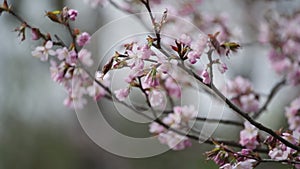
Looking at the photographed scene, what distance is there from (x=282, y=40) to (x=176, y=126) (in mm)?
975

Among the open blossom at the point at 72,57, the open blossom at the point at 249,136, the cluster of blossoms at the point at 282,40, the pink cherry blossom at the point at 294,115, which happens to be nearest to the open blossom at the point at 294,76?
the cluster of blossoms at the point at 282,40

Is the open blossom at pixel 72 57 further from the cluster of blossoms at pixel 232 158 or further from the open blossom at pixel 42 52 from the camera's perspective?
the cluster of blossoms at pixel 232 158

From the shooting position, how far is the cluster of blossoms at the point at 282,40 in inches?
73.8

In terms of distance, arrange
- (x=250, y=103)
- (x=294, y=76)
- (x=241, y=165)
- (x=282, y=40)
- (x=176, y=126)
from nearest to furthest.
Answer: (x=241, y=165) < (x=176, y=126) < (x=250, y=103) < (x=294, y=76) < (x=282, y=40)

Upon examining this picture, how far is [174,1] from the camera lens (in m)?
2.24

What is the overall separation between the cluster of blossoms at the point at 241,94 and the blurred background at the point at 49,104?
1122 millimetres

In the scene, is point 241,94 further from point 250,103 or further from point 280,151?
point 280,151

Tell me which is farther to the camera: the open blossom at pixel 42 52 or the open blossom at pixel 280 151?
the open blossom at pixel 42 52

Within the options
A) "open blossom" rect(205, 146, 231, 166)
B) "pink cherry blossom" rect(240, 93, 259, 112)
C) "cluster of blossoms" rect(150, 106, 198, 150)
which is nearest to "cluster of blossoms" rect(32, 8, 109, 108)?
"cluster of blossoms" rect(150, 106, 198, 150)

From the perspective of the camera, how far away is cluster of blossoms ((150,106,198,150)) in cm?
121

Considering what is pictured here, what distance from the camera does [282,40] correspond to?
6.51 feet

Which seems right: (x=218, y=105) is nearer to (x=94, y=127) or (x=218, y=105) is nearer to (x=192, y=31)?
(x=192, y=31)

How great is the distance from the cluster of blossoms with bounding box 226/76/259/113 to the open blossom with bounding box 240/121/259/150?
1.47 ft

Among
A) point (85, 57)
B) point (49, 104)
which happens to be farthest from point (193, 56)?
point (49, 104)
